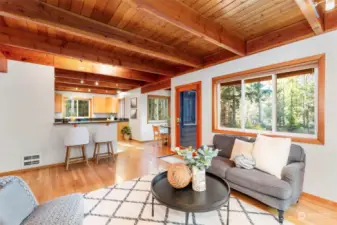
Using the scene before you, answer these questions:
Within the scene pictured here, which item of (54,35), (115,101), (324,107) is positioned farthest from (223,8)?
(115,101)

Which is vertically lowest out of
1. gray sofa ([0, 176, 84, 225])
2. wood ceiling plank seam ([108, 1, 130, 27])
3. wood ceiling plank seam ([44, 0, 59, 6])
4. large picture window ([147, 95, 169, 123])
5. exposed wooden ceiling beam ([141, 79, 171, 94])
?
gray sofa ([0, 176, 84, 225])

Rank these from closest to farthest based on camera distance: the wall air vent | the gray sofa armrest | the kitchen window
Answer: the gray sofa armrest
the wall air vent
the kitchen window

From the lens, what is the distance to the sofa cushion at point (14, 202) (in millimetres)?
1147

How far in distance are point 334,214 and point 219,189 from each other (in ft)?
5.28

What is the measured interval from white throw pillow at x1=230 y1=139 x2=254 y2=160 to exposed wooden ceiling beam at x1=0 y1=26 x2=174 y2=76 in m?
2.87

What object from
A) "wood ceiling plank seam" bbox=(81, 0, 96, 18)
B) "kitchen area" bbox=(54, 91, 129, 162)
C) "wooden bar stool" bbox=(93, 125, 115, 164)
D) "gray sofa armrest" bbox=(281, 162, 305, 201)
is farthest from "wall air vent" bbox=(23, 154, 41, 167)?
"gray sofa armrest" bbox=(281, 162, 305, 201)

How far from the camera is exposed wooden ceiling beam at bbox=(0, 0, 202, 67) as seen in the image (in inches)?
76.8

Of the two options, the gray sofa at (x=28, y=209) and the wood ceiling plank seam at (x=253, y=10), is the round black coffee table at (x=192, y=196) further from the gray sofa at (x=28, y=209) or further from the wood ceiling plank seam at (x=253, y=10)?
the wood ceiling plank seam at (x=253, y=10)

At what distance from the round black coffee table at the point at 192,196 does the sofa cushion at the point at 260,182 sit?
44 centimetres

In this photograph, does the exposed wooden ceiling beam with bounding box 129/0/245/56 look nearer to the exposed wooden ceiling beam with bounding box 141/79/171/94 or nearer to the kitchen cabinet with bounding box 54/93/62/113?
the exposed wooden ceiling beam with bounding box 141/79/171/94

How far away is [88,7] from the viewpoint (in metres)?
2.12

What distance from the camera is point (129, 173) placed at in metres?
3.39

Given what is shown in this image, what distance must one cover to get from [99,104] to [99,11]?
6.70 meters

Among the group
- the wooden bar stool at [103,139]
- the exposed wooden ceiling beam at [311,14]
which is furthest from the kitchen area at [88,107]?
the exposed wooden ceiling beam at [311,14]
